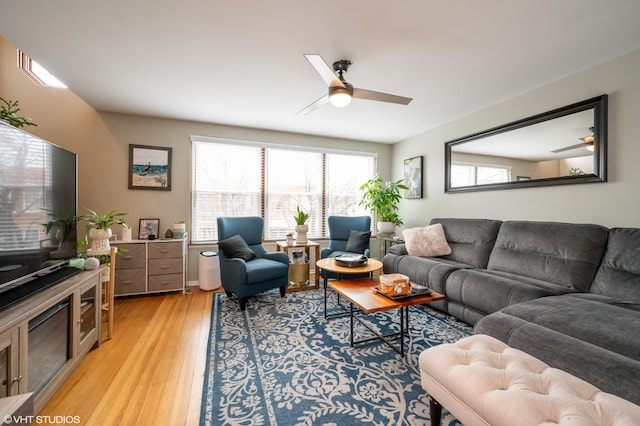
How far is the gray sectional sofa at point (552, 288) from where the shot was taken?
1.31 meters

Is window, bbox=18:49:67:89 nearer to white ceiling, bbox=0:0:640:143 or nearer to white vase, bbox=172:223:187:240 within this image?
white ceiling, bbox=0:0:640:143

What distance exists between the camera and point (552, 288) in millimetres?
2160

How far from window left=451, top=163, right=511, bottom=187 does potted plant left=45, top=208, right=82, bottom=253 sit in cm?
443

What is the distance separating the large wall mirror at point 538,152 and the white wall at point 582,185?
72mm

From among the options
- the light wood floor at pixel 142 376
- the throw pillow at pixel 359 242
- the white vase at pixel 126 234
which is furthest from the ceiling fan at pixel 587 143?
the white vase at pixel 126 234

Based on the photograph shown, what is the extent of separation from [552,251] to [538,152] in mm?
1149

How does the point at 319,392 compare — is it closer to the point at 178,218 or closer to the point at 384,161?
the point at 178,218

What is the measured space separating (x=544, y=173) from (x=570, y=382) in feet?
8.32

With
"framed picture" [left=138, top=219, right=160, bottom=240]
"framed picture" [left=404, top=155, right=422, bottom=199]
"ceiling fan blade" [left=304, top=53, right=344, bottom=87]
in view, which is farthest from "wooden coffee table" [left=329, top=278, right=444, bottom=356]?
"framed picture" [left=138, top=219, right=160, bottom=240]

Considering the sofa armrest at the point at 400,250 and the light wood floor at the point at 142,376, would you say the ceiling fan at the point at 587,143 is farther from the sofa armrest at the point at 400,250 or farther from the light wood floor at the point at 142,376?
the light wood floor at the point at 142,376

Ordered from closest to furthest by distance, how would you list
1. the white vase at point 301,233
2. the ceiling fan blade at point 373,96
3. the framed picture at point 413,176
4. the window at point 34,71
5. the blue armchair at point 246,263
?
the ceiling fan blade at point 373,96 < the blue armchair at point 246,263 < the window at point 34,71 < the white vase at point 301,233 < the framed picture at point 413,176

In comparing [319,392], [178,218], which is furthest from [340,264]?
[178,218]

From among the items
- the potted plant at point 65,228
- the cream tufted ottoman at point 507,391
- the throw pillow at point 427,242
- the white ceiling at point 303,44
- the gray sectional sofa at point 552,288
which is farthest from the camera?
the throw pillow at point 427,242

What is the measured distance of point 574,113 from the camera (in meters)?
2.55
